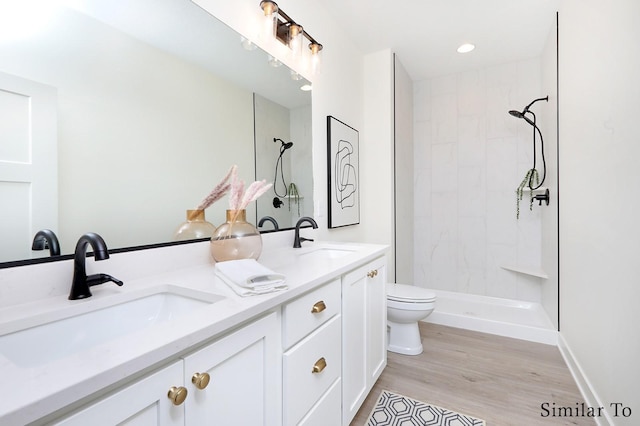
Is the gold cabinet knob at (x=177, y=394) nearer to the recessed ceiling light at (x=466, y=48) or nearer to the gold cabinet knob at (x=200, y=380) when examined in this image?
the gold cabinet knob at (x=200, y=380)

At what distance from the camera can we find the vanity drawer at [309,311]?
0.95 m

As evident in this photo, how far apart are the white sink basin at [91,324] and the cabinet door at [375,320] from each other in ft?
3.01

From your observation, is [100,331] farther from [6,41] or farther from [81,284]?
[6,41]

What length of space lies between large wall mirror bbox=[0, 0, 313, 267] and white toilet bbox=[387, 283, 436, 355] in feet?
4.14

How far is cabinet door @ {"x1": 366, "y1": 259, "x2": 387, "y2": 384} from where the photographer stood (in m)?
1.59

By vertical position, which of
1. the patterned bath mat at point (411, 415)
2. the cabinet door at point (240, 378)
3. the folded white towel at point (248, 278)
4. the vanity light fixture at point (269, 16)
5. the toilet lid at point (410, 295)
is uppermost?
the vanity light fixture at point (269, 16)

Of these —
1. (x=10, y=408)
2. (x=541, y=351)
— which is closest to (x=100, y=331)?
(x=10, y=408)

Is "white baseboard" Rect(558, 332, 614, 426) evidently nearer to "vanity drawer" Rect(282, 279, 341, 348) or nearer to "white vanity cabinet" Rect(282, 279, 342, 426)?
"white vanity cabinet" Rect(282, 279, 342, 426)

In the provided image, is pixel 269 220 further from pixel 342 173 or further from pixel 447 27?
pixel 447 27

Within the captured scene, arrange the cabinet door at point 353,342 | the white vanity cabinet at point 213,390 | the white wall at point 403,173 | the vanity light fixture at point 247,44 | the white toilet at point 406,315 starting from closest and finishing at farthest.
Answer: the white vanity cabinet at point 213,390 < the cabinet door at point 353,342 < the vanity light fixture at point 247,44 < the white toilet at point 406,315 < the white wall at point 403,173

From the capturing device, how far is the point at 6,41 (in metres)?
0.77

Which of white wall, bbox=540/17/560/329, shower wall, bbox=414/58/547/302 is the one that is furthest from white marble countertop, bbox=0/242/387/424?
shower wall, bbox=414/58/547/302

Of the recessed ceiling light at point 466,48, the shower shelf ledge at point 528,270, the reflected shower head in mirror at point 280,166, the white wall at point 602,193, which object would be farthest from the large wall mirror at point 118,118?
the shower shelf ledge at point 528,270

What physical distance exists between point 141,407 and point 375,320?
132 cm
